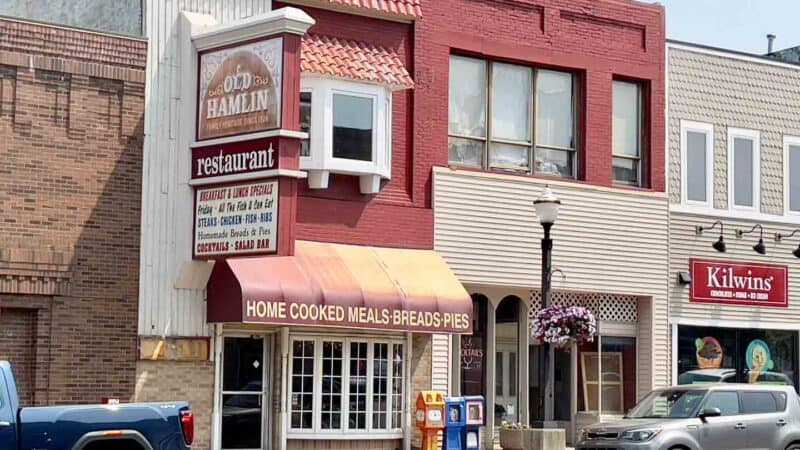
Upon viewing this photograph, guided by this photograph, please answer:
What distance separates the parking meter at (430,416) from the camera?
81.3ft

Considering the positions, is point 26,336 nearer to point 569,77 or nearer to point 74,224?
point 74,224

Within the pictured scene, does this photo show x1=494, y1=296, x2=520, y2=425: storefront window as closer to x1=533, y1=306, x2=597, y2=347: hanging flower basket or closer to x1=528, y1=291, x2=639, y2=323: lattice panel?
x1=528, y1=291, x2=639, y2=323: lattice panel

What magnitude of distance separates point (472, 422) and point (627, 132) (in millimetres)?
7814

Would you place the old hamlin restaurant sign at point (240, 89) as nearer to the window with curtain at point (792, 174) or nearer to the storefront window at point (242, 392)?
the storefront window at point (242, 392)

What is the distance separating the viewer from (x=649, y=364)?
2944 cm

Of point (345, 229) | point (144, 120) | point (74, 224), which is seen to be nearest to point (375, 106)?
point (345, 229)

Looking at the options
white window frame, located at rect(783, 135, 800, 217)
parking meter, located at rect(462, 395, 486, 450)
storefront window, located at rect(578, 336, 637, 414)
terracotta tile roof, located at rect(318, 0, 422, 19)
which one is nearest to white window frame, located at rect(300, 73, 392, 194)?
terracotta tile roof, located at rect(318, 0, 422, 19)

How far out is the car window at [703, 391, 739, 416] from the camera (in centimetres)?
2256

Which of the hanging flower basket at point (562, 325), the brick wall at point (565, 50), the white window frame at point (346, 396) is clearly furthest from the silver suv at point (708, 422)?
the brick wall at point (565, 50)

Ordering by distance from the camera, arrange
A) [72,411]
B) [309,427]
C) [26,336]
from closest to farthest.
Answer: [72,411], [26,336], [309,427]

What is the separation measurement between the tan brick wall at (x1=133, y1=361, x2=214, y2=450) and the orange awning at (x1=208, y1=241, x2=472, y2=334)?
2.98 feet

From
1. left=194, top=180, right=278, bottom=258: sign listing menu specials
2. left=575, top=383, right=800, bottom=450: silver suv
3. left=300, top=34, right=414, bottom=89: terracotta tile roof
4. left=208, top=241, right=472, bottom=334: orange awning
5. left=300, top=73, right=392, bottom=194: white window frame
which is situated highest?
left=300, top=34, right=414, bottom=89: terracotta tile roof

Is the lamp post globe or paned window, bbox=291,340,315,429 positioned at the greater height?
the lamp post globe

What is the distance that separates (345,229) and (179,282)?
3459mm
